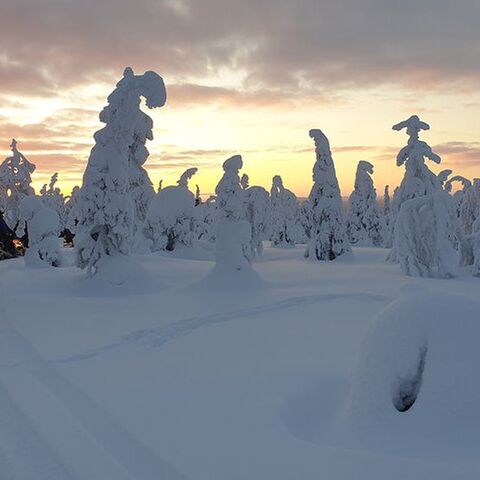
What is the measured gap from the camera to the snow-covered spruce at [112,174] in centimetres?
1800

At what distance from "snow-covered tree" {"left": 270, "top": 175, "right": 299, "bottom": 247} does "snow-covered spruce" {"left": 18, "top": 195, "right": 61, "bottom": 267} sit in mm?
23099

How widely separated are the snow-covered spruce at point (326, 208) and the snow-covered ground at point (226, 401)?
19.5 m

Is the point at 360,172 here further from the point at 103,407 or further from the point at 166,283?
the point at 103,407

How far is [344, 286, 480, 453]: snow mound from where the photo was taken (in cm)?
558

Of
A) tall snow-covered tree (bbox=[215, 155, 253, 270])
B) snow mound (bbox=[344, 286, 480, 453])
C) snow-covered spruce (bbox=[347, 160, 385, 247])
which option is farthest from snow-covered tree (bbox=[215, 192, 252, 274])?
snow-covered spruce (bbox=[347, 160, 385, 247])

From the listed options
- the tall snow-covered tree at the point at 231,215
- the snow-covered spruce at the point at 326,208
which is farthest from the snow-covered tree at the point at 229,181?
the snow-covered spruce at the point at 326,208

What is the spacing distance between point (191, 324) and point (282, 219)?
37184mm

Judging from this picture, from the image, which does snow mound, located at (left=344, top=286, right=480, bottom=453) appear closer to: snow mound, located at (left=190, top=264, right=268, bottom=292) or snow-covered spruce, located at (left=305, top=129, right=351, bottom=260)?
snow mound, located at (left=190, top=264, right=268, bottom=292)

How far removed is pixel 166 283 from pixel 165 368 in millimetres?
11024

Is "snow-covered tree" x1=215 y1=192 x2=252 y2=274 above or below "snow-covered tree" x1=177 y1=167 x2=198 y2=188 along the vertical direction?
below

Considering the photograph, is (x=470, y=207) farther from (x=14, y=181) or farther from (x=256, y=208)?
(x=14, y=181)

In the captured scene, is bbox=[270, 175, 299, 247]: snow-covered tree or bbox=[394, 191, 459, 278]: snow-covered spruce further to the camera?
bbox=[270, 175, 299, 247]: snow-covered tree

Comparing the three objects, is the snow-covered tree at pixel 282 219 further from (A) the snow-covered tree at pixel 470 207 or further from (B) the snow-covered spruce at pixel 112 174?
(B) the snow-covered spruce at pixel 112 174

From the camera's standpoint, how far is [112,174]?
17984mm
